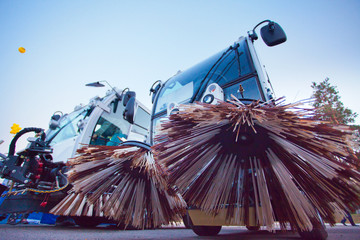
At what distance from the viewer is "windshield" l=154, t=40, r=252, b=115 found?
86.3 inches

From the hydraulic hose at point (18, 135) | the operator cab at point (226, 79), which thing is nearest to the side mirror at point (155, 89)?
the operator cab at point (226, 79)

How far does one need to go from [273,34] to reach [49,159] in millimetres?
3433

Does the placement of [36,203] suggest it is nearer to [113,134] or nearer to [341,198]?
[113,134]

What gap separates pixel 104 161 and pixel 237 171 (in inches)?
35.4

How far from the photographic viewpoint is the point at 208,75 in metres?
2.39

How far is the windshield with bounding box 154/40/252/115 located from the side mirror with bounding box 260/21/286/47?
0.95ft

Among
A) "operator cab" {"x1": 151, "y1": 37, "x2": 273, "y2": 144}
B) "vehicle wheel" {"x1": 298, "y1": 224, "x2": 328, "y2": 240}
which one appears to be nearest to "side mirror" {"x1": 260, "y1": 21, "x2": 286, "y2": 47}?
"operator cab" {"x1": 151, "y1": 37, "x2": 273, "y2": 144}

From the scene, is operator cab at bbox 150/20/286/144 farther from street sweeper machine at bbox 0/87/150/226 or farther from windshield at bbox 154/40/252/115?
street sweeper machine at bbox 0/87/150/226

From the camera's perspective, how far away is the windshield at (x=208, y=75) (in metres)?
2.19

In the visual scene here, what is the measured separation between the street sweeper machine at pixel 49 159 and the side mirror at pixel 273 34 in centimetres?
176

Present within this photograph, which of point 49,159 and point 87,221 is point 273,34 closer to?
point 49,159

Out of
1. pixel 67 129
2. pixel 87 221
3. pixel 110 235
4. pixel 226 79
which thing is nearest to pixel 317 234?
pixel 226 79

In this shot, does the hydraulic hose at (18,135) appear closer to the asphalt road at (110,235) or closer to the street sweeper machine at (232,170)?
the asphalt road at (110,235)

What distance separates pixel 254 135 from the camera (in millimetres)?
897
